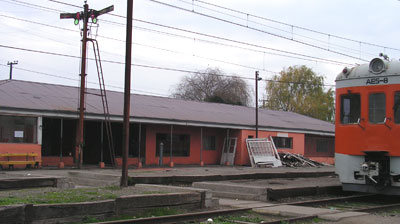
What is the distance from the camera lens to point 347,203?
42.0ft

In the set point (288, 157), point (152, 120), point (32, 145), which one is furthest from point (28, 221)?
point (288, 157)

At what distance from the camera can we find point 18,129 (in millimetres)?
21672

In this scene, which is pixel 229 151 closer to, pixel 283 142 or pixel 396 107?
pixel 283 142

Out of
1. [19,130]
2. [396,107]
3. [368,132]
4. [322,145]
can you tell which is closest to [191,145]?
[19,130]

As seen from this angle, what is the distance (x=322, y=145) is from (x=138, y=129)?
57.7 feet

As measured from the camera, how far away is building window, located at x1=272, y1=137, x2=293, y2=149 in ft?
113

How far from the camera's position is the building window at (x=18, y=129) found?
2123 cm

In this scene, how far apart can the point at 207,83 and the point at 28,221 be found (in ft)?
183

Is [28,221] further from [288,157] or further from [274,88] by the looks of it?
[274,88]

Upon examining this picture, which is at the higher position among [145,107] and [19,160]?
[145,107]

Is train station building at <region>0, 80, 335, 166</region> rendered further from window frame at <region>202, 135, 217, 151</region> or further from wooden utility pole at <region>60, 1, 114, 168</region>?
wooden utility pole at <region>60, 1, 114, 168</region>

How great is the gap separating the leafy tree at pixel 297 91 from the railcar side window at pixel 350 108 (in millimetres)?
46780

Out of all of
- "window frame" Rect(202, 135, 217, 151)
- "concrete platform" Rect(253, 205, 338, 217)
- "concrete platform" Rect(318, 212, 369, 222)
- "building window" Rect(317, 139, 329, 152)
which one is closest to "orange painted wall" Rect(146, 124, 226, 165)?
"window frame" Rect(202, 135, 217, 151)

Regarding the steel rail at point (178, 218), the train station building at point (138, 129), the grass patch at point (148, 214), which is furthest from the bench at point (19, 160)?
the steel rail at point (178, 218)
